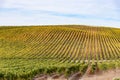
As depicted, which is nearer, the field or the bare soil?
the bare soil

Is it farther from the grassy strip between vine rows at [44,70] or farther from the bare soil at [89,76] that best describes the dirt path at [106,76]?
the grassy strip between vine rows at [44,70]

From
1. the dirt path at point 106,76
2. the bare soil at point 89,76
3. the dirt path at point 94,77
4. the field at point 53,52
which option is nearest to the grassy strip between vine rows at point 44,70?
the field at point 53,52

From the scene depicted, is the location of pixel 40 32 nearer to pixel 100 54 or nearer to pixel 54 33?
pixel 54 33

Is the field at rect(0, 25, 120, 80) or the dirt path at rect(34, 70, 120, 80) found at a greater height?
the field at rect(0, 25, 120, 80)

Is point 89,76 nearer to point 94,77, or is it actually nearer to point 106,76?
point 94,77

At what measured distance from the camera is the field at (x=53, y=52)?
33.6m

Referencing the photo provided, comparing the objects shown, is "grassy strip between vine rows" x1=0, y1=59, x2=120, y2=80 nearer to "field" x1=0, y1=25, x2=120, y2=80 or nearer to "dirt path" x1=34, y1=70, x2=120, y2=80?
"field" x1=0, y1=25, x2=120, y2=80

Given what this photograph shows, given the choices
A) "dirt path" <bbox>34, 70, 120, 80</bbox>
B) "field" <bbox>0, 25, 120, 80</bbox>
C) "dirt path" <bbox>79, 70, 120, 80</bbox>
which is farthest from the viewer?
"field" <bbox>0, 25, 120, 80</bbox>

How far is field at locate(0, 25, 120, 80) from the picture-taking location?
33.6 metres

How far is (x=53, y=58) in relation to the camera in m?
44.1

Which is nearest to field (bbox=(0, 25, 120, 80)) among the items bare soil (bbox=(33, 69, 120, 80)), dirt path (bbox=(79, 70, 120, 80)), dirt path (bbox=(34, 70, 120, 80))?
bare soil (bbox=(33, 69, 120, 80))

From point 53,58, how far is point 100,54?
24.9 feet

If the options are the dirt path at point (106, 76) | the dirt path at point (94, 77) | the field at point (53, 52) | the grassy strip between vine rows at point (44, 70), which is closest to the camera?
the grassy strip between vine rows at point (44, 70)

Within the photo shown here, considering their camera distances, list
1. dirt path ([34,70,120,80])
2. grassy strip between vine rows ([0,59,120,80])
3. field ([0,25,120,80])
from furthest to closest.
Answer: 1. field ([0,25,120,80])
2. dirt path ([34,70,120,80])
3. grassy strip between vine rows ([0,59,120,80])
